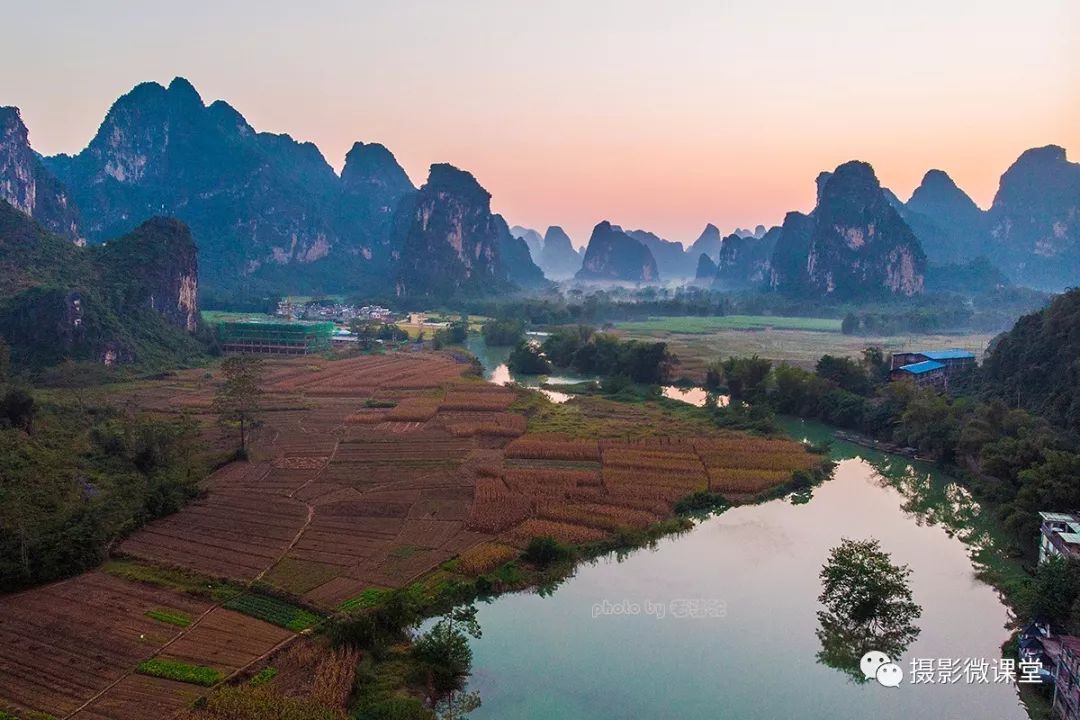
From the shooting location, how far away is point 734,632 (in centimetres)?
1287

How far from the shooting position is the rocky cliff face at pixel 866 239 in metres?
75.6

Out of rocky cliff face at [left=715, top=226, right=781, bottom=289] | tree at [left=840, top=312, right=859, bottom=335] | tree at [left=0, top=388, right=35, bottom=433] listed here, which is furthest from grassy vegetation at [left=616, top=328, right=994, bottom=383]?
rocky cliff face at [left=715, top=226, right=781, bottom=289]

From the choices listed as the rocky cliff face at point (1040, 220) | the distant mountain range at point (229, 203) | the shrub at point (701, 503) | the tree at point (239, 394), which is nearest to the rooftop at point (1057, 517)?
the shrub at point (701, 503)

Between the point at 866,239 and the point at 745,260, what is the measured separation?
4310 cm

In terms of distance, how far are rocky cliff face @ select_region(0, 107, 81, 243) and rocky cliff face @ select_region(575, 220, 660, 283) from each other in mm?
97046

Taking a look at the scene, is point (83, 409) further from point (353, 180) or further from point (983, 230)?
point (983, 230)

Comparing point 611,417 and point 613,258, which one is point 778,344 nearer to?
point 611,417

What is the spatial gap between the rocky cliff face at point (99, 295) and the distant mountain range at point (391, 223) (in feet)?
101

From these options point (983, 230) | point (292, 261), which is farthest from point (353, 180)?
point (983, 230)

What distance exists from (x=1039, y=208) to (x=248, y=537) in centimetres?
10498

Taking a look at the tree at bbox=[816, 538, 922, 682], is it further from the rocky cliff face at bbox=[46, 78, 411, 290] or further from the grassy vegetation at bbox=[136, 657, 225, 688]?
the rocky cliff face at bbox=[46, 78, 411, 290]

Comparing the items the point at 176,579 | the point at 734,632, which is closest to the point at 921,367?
the point at 734,632

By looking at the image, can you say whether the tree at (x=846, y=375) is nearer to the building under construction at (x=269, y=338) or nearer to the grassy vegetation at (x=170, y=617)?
the grassy vegetation at (x=170, y=617)

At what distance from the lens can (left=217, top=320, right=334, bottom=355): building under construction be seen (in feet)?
144
